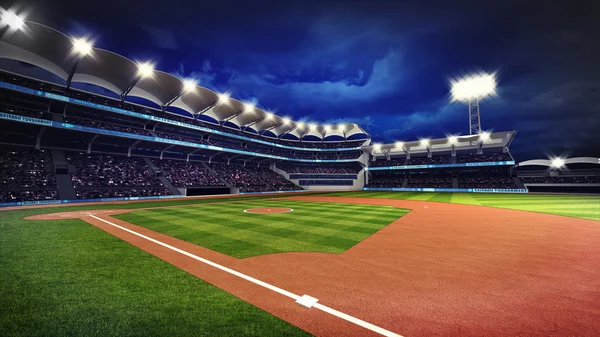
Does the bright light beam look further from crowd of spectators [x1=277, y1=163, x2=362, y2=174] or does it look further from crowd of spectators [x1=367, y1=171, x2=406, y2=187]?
crowd of spectators [x1=277, y1=163, x2=362, y2=174]

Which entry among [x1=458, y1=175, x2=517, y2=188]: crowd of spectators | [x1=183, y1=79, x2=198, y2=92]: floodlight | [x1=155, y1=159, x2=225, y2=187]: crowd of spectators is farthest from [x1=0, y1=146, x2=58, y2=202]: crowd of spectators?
[x1=458, y1=175, x2=517, y2=188]: crowd of spectators

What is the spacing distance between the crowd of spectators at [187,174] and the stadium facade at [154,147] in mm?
213

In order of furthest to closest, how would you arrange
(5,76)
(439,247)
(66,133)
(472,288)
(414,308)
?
1. (66,133)
2. (5,76)
3. (439,247)
4. (472,288)
5. (414,308)

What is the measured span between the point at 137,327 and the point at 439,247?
8.97 metres

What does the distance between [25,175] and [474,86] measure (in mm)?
74873

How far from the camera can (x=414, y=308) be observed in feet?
13.7

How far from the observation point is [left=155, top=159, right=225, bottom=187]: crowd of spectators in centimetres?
4138

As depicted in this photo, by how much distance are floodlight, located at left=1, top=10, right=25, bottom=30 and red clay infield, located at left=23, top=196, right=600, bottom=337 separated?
2647 cm

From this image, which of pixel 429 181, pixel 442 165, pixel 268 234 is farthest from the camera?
pixel 429 181

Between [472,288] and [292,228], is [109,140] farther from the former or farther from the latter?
[472,288]

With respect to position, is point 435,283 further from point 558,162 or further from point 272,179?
point 558,162

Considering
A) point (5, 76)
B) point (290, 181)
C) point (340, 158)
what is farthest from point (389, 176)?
point (5, 76)

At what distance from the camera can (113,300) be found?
432cm

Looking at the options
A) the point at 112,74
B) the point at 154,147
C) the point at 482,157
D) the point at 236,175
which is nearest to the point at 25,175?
the point at 112,74
